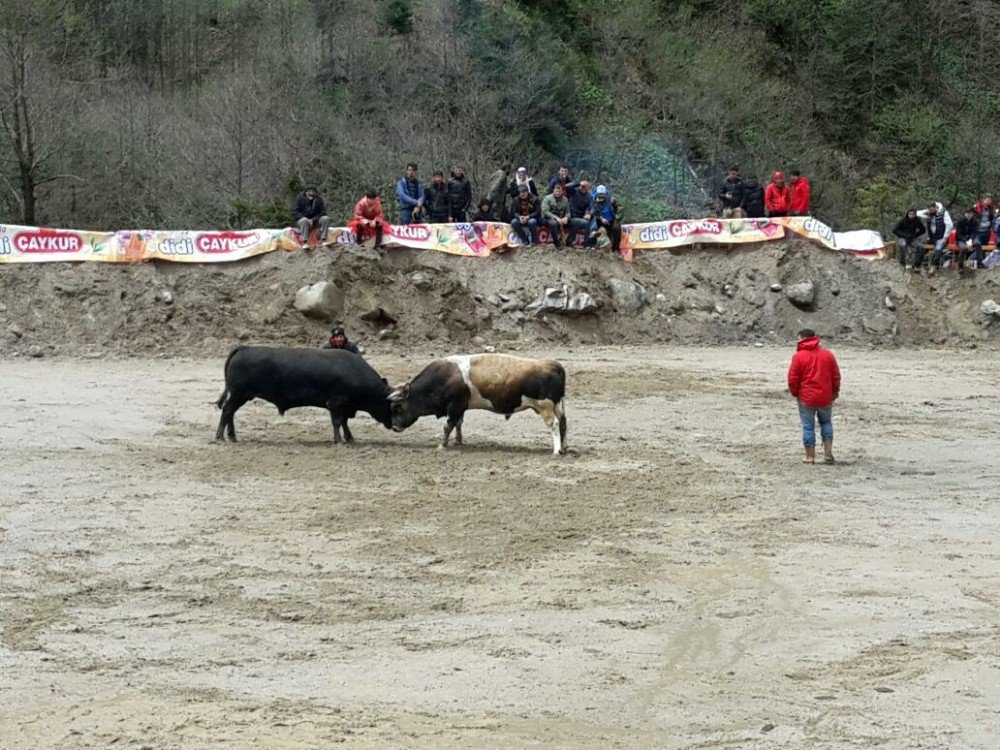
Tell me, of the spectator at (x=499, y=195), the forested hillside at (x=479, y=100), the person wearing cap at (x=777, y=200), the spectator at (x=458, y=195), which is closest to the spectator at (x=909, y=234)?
the person wearing cap at (x=777, y=200)

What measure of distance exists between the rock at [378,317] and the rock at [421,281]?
Answer: 39.5 inches

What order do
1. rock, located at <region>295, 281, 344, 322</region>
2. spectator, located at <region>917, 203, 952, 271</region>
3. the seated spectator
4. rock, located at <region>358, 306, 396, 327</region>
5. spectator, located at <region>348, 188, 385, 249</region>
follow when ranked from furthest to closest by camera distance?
1. spectator, located at <region>917, 203, 952, 271</region>
2. the seated spectator
3. spectator, located at <region>348, 188, 385, 249</region>
4. rock, located at <region>358, 306, 396, 327</region>
5. rock, located at <region>295, 281, 344, 322</region>

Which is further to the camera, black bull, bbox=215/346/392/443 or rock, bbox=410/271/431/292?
rock, bbox=410/271/431/292

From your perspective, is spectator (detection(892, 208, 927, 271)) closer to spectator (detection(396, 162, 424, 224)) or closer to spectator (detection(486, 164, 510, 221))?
spectator (detection(486, 164, 510, 221))

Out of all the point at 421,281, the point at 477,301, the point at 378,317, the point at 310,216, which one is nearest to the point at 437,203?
the point at 421,281

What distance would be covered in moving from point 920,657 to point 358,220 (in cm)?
2142

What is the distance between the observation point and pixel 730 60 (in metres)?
51.9

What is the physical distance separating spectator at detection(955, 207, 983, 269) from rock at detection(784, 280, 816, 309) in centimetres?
359

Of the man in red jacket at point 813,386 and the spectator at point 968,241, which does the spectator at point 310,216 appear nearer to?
the man in red jacket at point 813,386

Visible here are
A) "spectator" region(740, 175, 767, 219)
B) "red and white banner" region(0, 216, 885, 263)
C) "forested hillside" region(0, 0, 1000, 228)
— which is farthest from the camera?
"forested hillside" region(0, 0, 1000, 228)

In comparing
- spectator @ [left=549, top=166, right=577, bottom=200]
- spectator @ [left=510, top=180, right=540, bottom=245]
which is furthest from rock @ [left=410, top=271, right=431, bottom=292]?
spectator @ [left=549, top=166, right=577, bottom=200]

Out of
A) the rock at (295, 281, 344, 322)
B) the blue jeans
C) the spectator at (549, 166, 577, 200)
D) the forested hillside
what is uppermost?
the forested hillside

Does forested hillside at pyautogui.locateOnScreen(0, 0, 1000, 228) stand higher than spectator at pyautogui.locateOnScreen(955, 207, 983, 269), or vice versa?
forested hillside at pyautogui.locateOnScreen(0, 0, 1000, 228)

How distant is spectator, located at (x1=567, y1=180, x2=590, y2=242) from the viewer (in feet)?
106
